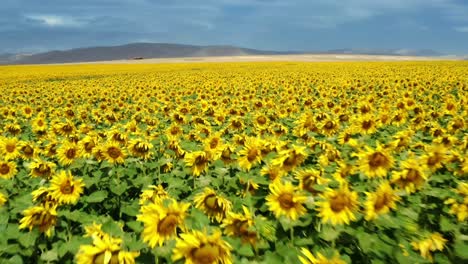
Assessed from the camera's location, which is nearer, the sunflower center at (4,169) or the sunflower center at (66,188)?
the sunflower center at (66,188)

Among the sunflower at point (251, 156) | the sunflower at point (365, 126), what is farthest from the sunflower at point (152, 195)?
the sunflower at point (365, 126)

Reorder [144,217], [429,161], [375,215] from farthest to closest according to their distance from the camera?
[429,161] → [375,215] → [144,217]

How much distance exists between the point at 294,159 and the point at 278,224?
831mm

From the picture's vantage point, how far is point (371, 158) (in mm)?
4031

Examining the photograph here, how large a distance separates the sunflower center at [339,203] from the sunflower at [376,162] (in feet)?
3.28

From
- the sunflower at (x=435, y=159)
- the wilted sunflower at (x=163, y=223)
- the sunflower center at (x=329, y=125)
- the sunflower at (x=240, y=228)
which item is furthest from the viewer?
the sunflower center at (x=329, y=125)

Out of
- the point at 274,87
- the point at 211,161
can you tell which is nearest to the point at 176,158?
the point at 211,161

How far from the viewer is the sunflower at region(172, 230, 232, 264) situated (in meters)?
2.40

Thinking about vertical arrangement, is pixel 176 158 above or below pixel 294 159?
below

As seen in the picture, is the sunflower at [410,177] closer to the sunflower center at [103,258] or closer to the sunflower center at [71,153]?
the sunflower center at [103,258]

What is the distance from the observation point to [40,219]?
3.52 m

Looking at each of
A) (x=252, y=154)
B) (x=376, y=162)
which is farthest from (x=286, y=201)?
(x=252, y=154)

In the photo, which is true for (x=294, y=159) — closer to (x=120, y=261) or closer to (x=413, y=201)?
(x=413, y=201)

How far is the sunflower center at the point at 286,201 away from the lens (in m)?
3.22
